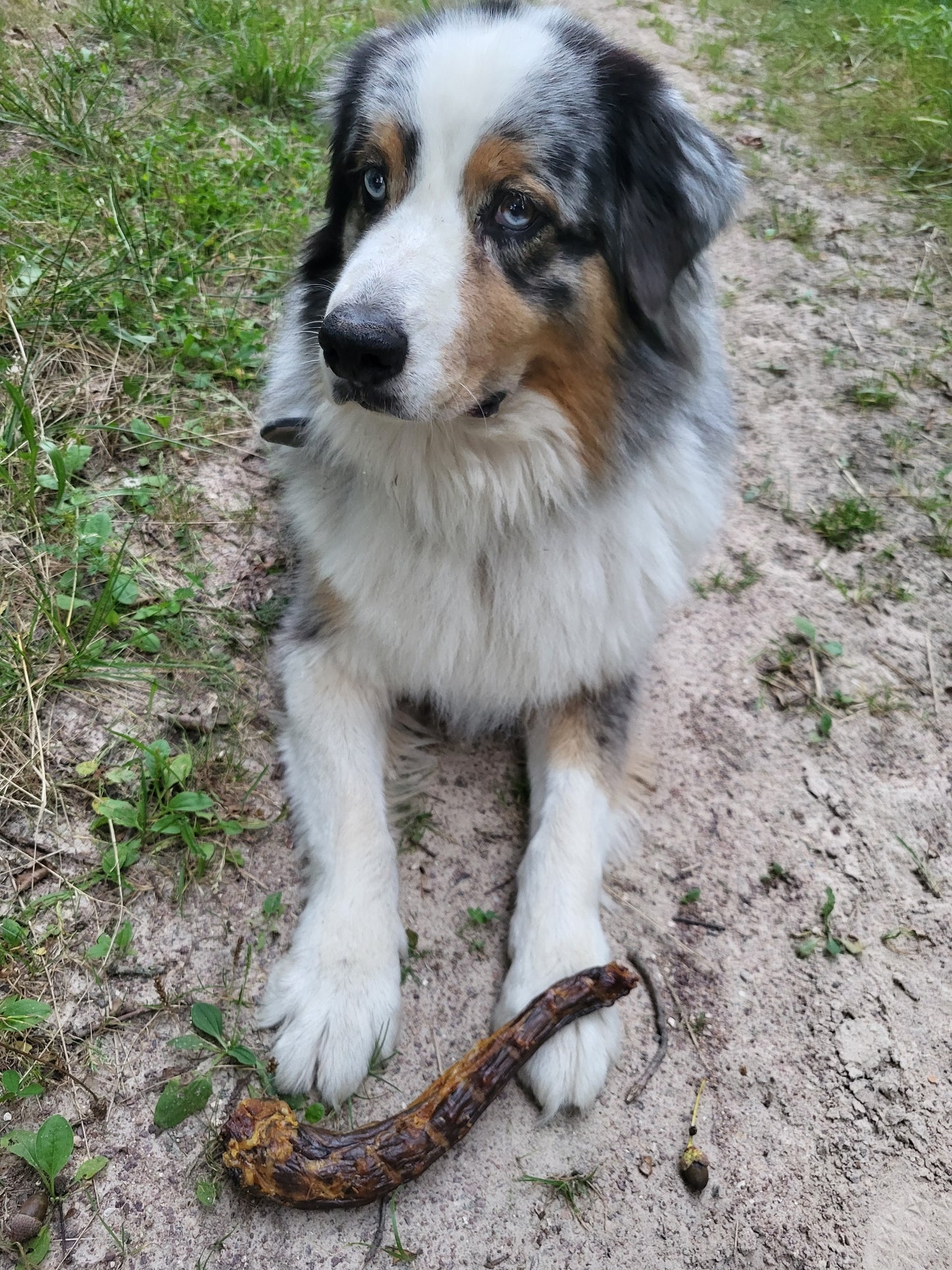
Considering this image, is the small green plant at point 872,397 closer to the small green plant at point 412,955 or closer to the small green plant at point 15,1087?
the small green plant at point 412,955

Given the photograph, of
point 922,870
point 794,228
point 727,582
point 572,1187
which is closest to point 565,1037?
point 572,1187

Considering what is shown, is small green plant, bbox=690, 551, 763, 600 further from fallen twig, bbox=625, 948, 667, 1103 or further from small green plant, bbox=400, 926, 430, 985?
small green plant, bbox=400, 926, 430, 985

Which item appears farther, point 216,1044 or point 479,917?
point 479,917

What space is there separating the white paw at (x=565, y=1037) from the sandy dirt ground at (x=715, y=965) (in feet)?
0.22

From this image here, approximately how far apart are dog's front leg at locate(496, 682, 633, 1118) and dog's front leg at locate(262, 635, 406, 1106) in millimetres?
331

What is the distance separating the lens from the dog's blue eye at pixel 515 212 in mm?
2061

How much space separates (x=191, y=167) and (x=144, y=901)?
3.61 metres

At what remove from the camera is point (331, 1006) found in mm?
1980

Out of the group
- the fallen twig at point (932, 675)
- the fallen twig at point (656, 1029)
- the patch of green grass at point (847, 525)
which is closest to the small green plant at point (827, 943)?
the fallen twig at point (656, 1029)

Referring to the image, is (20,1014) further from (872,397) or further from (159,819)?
(872,397)

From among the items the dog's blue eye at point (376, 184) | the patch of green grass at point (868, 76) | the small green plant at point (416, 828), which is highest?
the patch of green grass at point (868, 76)

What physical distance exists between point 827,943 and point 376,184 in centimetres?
233

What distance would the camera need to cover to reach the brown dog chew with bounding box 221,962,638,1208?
1706 millimetres

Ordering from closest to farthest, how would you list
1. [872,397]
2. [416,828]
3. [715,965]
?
[715,965] → [416,828] → [872,397]
